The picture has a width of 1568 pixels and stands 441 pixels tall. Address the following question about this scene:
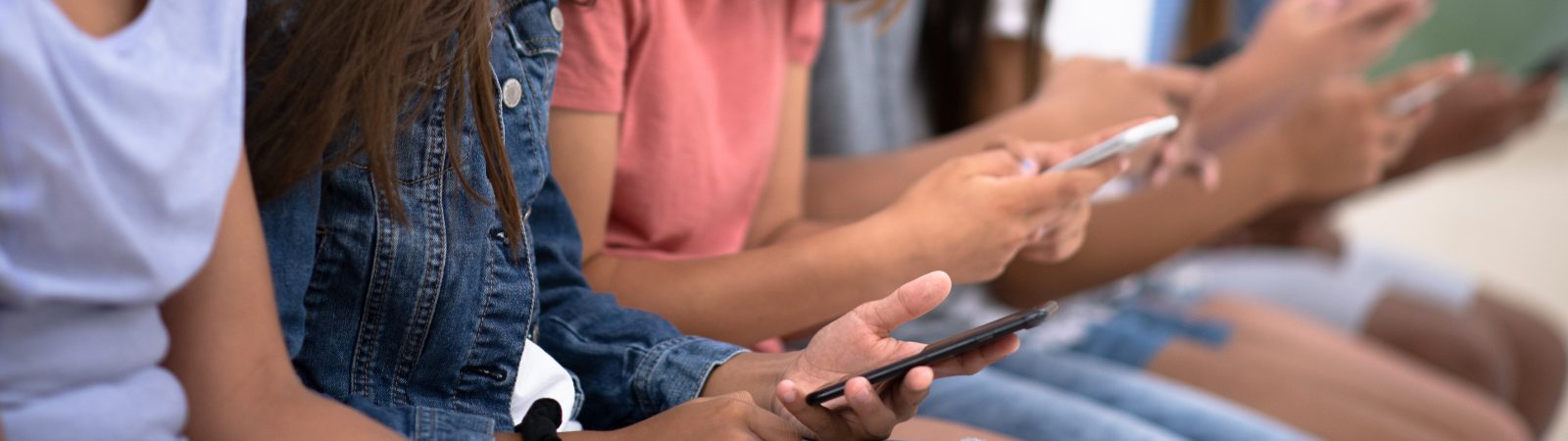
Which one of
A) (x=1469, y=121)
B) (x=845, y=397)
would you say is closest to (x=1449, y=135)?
(x=1469, y=121)

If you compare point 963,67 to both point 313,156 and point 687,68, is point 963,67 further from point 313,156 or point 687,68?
point 313,156

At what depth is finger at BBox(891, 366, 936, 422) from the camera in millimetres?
519

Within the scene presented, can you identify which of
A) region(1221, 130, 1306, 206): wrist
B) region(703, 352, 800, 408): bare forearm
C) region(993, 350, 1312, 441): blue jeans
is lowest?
region(993, 350, 1312, 441): blue jeans

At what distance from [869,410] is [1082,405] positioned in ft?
1.16

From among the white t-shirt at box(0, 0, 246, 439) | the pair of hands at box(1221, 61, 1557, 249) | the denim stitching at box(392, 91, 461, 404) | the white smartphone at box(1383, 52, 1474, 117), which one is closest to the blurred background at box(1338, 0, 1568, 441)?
the pair of hands at box(1221, 61, 1557, 249)

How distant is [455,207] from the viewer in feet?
1.89

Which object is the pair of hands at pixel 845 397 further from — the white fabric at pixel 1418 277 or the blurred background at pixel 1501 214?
the blurred background at pixel 1501 214

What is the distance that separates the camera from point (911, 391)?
528mm

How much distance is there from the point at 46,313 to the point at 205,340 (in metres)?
0.06

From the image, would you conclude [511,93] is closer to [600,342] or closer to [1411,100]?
[600,342]

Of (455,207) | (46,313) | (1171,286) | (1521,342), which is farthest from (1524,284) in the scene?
(46,313)

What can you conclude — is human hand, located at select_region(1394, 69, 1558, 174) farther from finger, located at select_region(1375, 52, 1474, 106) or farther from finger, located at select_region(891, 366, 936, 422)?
finger, located at select_region(891, 366, 936, 422)

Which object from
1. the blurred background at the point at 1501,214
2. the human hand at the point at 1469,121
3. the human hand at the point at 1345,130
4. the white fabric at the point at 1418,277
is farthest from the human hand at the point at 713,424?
the blurred background at the point at 1501,214

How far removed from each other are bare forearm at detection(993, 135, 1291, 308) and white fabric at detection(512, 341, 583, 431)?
515 millimetres
